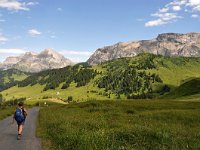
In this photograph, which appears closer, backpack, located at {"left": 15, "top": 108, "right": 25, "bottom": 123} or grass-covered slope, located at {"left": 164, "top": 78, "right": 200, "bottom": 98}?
backpack, located at {"left": 15, "top": 108, "right": 25, "bottom": 123}

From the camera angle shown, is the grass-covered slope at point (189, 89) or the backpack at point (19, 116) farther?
the grass-covered slope at point (189, 89)

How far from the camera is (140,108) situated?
6962 cm

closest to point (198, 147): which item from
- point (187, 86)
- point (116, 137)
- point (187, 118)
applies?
point (116, 137)

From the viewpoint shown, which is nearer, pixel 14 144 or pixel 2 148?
pixel 2 148

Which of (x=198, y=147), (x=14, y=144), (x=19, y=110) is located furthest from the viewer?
(x=19, y=110)

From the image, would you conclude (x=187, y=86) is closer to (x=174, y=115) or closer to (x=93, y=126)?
(x=174, y=115)

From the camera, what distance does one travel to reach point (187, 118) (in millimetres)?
45562

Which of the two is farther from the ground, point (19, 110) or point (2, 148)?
point (19, 110)

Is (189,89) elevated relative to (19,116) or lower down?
lower down

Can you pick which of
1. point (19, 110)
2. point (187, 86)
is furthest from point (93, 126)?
point (187, 86)

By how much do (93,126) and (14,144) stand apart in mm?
9192

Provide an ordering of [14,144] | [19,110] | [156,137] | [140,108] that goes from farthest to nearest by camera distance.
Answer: [140,108]
[19,110]
[14,144]
[156,137]

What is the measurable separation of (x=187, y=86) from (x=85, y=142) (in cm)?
12855

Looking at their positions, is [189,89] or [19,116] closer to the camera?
[19,116]
